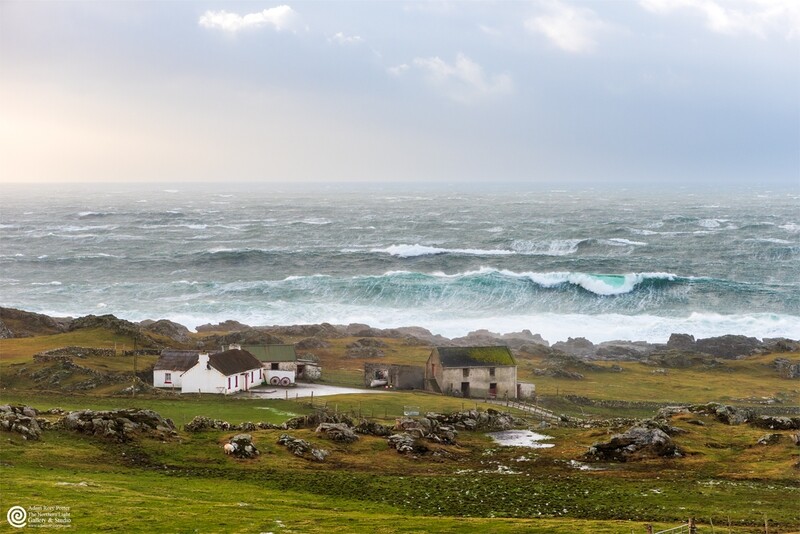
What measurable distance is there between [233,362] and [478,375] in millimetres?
20496

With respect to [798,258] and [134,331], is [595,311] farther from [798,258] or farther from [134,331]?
[134,331]

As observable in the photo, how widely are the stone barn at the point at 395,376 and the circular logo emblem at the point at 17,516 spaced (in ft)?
150

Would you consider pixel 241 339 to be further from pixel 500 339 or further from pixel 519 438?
pixel 519 438

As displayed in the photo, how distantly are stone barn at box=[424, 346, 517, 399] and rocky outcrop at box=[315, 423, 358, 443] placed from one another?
2242cm

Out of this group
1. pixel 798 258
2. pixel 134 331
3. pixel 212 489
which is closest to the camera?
pixel 212 489

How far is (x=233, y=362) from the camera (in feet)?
218

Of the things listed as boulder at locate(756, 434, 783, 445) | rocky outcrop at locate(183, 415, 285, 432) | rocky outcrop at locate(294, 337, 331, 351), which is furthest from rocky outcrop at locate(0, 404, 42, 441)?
rocky outcrop at locate(294, 337, 331, 351)

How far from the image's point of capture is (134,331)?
83.6 meters

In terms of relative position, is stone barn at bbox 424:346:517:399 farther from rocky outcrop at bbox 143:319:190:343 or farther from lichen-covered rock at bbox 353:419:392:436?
rocky outcrop at bbox 143:319:190:343

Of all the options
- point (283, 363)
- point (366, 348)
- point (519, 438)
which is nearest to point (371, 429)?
point (519, 438)

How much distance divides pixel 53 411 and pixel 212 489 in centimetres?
1994

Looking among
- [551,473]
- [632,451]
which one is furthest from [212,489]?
[632,451]

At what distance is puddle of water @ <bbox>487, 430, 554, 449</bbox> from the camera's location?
162ft

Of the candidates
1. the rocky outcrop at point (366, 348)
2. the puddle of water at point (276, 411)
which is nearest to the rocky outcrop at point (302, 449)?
the puddle of water at point (276, 411)
